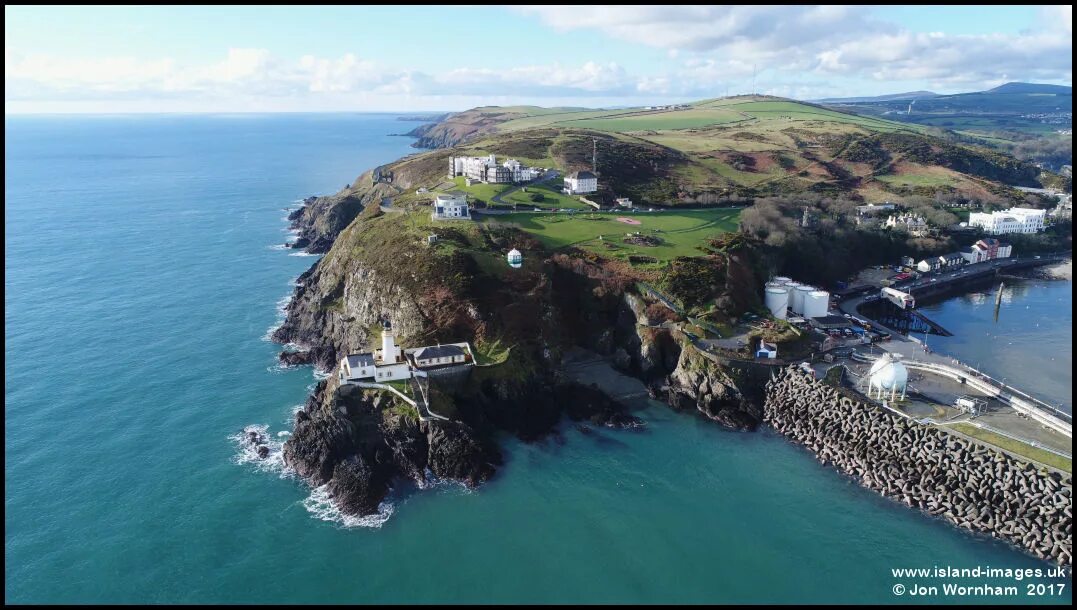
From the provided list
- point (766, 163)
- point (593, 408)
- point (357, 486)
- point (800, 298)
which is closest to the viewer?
point (357, 486)

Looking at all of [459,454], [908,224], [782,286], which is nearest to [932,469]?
[782,286]

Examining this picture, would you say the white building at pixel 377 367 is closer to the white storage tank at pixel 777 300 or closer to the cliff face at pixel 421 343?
the cliff face at pixel 421 343

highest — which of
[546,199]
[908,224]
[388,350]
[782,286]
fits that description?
[546,199]

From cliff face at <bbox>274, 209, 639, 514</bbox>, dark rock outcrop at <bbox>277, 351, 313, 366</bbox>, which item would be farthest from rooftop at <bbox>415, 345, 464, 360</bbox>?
dark rock outcrop at <bbox>277, 351, 313, 366</bbox>

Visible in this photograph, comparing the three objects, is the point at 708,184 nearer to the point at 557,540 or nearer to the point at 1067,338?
the point at 1067,338

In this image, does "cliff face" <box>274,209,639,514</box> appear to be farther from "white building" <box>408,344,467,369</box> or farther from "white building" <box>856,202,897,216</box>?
"white building" <box>856,202,897,216</box>

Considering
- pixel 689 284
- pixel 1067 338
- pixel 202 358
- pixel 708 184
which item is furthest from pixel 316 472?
pixel 708 184

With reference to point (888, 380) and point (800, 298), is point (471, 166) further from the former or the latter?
point (888, 380)
